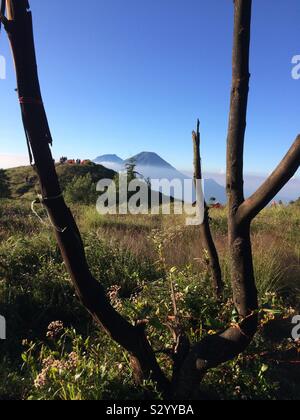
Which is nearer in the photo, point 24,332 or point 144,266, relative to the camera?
point 24,332

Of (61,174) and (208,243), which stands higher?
(61,174)

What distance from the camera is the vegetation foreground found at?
255 cm

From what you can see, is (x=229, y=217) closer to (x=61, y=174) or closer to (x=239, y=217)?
(x=239, y=217)

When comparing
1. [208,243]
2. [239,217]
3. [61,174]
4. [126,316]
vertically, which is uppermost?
[61,174]

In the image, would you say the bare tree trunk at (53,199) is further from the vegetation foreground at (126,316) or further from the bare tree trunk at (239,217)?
the bare tree trunk at (239,217)

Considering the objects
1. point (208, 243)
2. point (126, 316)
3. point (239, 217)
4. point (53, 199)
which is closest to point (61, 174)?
point (208, 243)

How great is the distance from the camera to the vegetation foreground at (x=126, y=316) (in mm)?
2555

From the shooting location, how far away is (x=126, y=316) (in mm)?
3350

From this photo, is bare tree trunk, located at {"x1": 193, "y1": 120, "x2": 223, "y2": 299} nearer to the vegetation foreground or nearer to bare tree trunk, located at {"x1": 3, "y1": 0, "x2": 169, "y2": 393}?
the vegetation foreground
